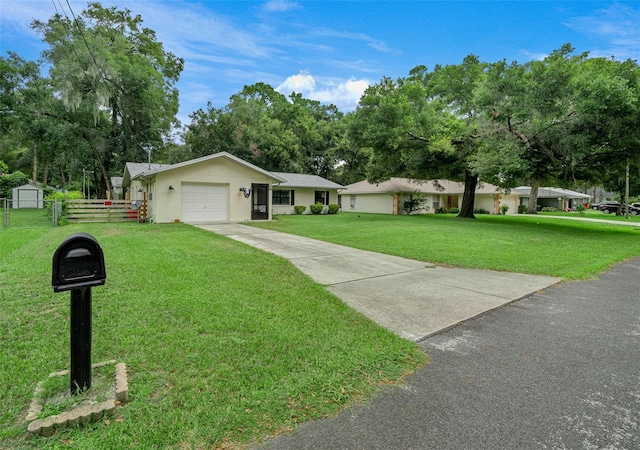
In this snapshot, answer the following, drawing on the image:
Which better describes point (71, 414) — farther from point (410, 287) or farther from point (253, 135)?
point (253, 135)

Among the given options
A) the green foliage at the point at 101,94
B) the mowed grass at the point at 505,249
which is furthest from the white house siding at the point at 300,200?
the mowed grass at the point at 505,249

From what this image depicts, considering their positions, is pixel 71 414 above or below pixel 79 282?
below

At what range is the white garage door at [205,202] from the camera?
16.6m

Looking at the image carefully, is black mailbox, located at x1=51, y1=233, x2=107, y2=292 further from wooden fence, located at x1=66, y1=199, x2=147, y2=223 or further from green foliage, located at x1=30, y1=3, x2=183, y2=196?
green foliage, located at x1=30, y1=3, x2=183, y2=196

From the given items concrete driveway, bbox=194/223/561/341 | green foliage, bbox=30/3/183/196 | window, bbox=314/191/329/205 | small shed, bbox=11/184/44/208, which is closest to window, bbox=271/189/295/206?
window, bbox=314/191/329/205

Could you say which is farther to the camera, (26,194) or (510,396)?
(26,194)

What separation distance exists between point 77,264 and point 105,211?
16897mm

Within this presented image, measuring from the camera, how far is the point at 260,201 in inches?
744

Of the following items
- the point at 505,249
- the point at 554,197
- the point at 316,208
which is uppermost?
the point at 554,197

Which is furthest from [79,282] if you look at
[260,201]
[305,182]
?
[305,182]

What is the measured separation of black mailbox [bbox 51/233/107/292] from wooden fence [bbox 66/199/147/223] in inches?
640

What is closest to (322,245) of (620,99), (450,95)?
(620,99)

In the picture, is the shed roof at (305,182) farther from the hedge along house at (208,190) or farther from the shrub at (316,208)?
the hedge along house at (208,190)

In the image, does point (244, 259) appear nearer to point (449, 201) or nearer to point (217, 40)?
point (217, 40)
